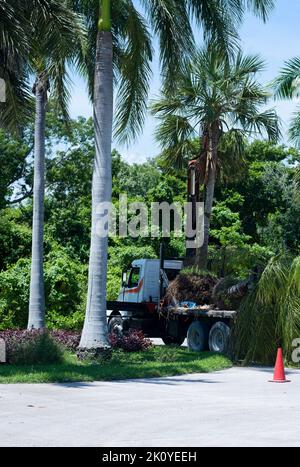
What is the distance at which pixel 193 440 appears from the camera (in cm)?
1030

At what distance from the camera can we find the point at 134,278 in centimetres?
3075

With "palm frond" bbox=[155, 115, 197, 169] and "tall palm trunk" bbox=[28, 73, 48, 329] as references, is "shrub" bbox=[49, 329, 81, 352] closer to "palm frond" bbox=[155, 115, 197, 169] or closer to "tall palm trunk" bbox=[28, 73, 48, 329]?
"tall palm trunk" bbox=[28, 73, 48, 329]

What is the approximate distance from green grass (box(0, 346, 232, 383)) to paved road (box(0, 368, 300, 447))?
1.88 feet

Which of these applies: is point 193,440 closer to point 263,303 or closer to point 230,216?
point 263,303

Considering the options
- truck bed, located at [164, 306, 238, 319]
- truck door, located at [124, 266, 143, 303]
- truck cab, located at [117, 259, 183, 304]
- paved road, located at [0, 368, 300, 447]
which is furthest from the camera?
truck door, located at [124, 266, 143, 303]

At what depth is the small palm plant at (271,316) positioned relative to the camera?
21.9 meters

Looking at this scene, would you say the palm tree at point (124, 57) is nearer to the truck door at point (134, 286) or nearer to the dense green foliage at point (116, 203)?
the truck door at point (134, 286)

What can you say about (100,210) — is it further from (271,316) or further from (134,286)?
(134,286)

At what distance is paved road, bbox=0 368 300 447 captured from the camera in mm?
10453

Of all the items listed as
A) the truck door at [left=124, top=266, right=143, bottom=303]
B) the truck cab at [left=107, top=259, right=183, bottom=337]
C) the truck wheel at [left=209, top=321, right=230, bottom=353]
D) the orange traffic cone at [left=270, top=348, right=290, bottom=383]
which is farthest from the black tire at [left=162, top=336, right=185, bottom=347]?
the orange traffic cone at [left=270, top=348, right=290, bottom=383]

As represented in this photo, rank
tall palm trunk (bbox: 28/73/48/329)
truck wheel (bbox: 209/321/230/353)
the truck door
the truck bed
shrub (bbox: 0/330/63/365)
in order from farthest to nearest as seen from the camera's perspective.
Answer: the truck door < tall palm trunk (bbox: 28/73/48/329) < truck wheel (bbox: 209/321/230/353) < the truck bed < shrub (bbox: 0/330/63/365)

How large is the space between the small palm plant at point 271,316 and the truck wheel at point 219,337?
1.88 meters

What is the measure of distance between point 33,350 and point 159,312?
932 cm

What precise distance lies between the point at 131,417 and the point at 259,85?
18.4 metres
